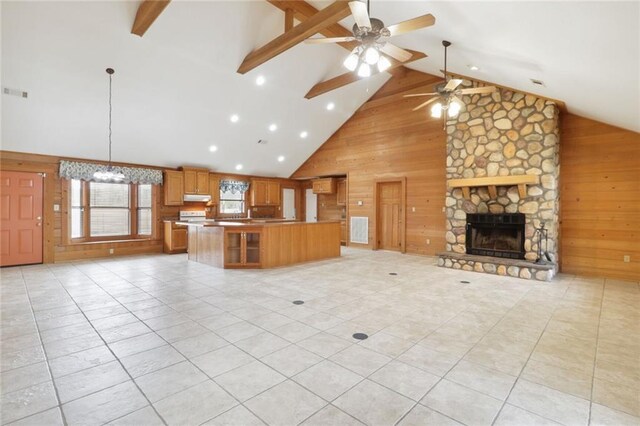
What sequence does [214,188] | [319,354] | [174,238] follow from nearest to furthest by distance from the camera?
[319,354] < [174,238] < [214,188]

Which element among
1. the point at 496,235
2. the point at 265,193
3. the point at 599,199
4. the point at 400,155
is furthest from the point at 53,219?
the point at 599,199

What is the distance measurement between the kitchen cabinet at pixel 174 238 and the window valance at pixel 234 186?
2.06 metres

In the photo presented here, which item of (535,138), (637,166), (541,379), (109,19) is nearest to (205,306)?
(541,379)

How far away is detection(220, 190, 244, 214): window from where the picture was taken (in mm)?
10219

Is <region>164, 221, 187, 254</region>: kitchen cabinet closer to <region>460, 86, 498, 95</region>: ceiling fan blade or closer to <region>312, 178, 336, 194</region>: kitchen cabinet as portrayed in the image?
<region>312, 178, 336, 194</region>: kitchen cabinet

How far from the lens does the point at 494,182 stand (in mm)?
6039

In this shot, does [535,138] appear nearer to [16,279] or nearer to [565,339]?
[565,339]

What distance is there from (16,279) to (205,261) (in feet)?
10.3

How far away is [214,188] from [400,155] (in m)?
5.73

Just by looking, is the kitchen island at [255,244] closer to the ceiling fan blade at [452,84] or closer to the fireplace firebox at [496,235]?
the fireplace firebox at [496,235]

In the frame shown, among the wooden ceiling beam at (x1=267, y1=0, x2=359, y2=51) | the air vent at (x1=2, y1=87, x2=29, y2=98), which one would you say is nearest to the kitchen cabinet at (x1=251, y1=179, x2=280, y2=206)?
the wooden ceiling beam at (x1=267, y1=0, x2=359, y2=51)

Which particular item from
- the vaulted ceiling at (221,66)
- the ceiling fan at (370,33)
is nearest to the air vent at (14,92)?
the vaulted ceiling at (221,66)

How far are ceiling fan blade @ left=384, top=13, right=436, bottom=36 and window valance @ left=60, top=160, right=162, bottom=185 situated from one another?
6997 millimetres

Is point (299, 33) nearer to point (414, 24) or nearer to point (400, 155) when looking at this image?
point (414, 24)
